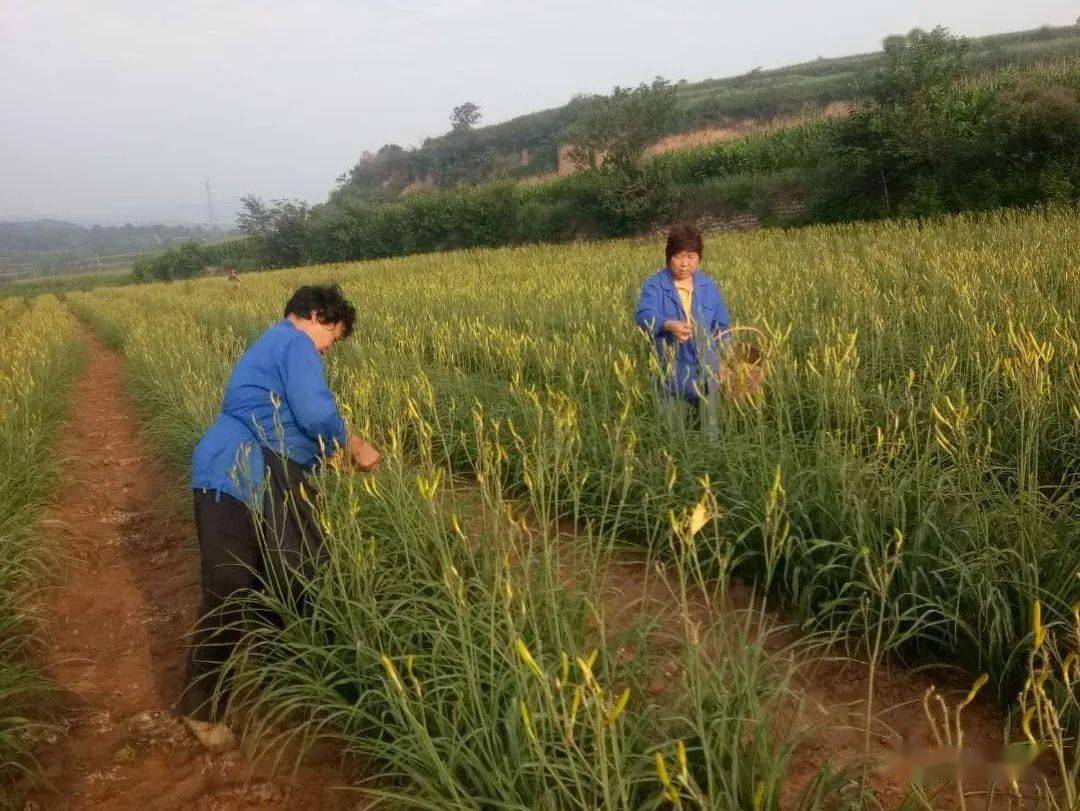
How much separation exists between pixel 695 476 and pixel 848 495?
751 mm

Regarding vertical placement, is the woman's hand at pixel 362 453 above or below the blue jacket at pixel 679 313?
below

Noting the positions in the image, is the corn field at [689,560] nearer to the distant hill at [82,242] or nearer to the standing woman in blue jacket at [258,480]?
→ the standing woman in blue jacket at [258,480]

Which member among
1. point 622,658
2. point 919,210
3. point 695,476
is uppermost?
point 919,210

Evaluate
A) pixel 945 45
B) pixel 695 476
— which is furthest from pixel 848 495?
pixel 945 45

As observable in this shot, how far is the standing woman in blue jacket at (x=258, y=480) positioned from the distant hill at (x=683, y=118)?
3008 centimetres

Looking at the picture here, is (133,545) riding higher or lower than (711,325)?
lower

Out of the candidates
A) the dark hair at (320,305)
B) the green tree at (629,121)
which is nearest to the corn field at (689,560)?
the dark hair at (320,305)

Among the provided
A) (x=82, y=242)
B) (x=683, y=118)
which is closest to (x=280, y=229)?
(x=683, y=118)

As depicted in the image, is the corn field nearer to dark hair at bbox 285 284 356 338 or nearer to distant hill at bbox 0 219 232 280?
dark hair at bbox 285 284 356 338

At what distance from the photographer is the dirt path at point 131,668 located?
218cm

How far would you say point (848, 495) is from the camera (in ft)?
8.45

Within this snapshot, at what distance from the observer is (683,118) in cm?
3528

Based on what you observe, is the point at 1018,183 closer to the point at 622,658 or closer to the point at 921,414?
the point at 921,414

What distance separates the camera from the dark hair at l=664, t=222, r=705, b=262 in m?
3.78
